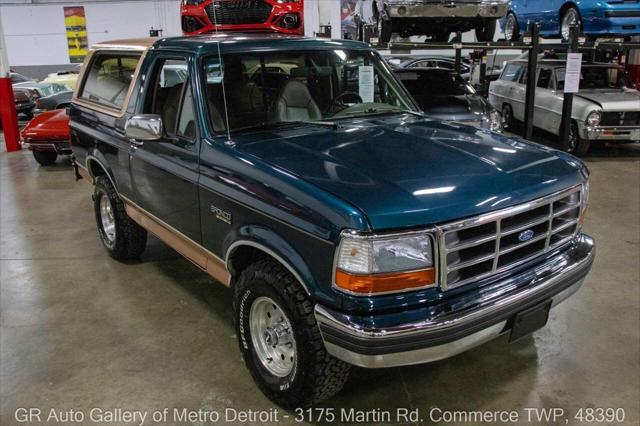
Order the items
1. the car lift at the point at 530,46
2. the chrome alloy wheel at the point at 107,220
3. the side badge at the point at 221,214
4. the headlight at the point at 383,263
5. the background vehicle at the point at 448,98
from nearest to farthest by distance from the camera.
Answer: the headlight at the point at 383,263 → the side badge at the point at 221,214 → the chrome alloy wheel at the point at 107,220 → the background vehicle at the point at 448,98 → the car lift at the point at 530,46

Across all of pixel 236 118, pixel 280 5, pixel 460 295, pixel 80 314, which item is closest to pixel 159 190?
pixel 236 118

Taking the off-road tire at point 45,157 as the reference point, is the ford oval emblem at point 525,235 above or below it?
above

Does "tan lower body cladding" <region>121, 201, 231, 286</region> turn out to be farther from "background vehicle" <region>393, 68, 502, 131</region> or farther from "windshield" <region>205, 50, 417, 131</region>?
"background vehicle" <region>393, 68, 502, 131</region>

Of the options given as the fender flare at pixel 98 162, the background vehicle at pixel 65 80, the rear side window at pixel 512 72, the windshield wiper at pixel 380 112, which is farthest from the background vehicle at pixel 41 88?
the windshield wiper at pixel 380 112

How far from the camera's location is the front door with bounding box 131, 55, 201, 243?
3.19m

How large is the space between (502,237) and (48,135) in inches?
326

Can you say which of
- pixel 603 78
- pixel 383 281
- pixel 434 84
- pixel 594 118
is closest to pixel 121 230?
pixel 383 281

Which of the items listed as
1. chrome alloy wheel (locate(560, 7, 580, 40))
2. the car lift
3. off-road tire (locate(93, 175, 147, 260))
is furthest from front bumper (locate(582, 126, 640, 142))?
off-road tire (locate(93, 175, 147, 260))

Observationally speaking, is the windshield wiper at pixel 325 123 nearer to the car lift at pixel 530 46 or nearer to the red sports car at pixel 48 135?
the car lift at pixel 530 46

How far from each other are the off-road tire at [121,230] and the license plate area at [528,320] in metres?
3.24

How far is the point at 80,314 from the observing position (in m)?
3.91

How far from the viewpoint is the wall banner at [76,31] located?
24250mm

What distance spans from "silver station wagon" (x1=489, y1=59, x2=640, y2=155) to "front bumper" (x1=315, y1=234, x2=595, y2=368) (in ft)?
22.3

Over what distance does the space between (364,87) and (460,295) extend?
6.04 feet
